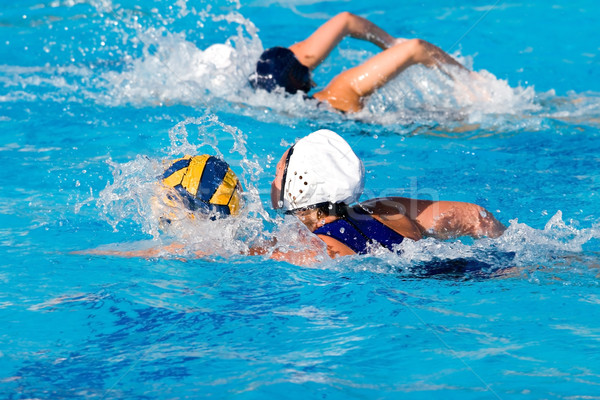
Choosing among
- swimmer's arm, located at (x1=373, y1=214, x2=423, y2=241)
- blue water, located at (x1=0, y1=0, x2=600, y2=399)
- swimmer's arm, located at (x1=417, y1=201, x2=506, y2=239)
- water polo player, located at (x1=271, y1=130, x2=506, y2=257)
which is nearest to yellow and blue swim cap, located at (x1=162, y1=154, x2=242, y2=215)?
blue water, located at (x1=0, y1=0, x2=600, y2=399)

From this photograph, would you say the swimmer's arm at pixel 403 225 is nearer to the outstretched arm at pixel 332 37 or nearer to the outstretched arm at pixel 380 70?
the outstretched arm at pixel 380 70

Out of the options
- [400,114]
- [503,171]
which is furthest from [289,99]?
[503,171]

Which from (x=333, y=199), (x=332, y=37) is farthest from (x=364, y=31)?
(x=333, y=199)

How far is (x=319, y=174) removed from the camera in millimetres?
3307

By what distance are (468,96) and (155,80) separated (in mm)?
2959

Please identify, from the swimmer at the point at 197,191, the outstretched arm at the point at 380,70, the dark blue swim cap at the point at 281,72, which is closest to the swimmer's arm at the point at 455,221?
the swimmer at the point at 197,191

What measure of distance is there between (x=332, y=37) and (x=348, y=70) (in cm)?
48

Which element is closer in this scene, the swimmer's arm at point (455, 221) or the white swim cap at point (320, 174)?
the white swim cap at point (320, 174)

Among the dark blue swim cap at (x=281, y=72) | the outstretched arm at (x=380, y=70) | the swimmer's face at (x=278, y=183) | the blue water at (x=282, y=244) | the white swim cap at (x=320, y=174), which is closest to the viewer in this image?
the blue water at (x=282, y=244)

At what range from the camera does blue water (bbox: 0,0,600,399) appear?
2.74m

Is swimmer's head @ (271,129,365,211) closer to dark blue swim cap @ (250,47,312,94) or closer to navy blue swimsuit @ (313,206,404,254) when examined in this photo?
navy blue swimsuit @ (313,206,404,254)

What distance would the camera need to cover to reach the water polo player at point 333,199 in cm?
333

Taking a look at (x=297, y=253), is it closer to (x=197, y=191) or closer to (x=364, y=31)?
(x=197, y=191)

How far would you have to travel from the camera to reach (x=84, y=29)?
8375 mm
